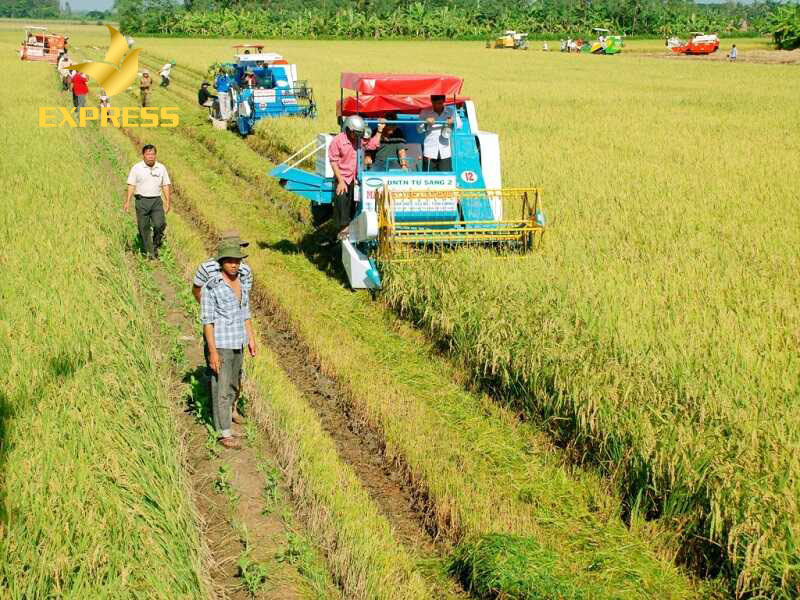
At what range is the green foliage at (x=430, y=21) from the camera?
82938 millimetres

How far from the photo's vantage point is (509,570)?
15.6ft

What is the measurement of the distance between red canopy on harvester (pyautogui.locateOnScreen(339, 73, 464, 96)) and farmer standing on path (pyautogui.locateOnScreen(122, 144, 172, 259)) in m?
2.86

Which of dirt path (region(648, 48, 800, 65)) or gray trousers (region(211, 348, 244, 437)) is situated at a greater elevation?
dirt path (region(648, 48, 800, 65))

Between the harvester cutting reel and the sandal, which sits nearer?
the sandal

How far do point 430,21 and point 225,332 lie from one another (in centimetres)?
8374

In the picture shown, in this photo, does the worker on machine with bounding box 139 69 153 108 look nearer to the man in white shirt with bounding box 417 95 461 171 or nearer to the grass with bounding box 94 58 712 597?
the man in white shirt with bounding box 417 95 461 171

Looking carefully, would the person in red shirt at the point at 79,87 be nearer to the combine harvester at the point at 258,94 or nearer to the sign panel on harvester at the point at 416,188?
the combine harvester at the point at 258,94

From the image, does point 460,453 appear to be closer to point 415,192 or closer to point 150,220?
point 415,192

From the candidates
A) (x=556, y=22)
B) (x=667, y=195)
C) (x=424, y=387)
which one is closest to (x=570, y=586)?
(x=424, y=387)

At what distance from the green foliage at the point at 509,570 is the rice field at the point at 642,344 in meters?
0.02

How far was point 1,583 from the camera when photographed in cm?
371

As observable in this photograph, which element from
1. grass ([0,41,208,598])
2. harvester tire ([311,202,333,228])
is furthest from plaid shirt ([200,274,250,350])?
harvester tire ([311,202,333,228])

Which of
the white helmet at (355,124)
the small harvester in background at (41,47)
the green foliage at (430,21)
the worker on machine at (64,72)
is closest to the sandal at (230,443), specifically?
the white helmet at (355,124)

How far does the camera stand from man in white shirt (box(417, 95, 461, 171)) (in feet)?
36.8
